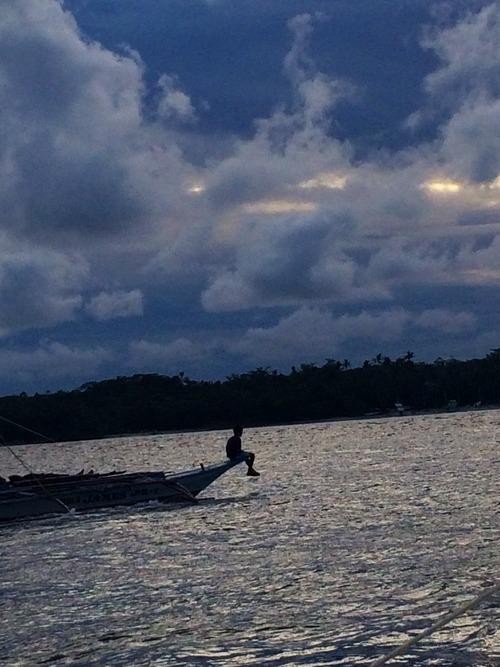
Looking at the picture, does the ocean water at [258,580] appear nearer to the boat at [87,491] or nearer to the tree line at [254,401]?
the boat at [87,491]

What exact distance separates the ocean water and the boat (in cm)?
58

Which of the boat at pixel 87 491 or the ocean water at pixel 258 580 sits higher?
the boat at pixel 87 491

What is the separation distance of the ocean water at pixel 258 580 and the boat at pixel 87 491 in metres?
0.58

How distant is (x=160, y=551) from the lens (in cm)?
3012

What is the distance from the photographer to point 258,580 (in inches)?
955

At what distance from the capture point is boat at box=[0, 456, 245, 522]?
126 feet

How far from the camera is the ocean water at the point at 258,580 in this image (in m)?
17.9

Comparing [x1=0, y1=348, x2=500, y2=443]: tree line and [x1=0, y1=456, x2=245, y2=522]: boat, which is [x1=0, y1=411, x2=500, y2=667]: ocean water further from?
[x1=0, y1=348, x2=500, y2=443]: tree line

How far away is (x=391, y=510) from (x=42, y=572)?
1488 centimetres

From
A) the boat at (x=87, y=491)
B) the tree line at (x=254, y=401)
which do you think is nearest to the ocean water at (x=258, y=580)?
the boat at (x=87, y=491)

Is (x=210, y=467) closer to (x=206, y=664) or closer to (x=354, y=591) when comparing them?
(x=354, y=591)

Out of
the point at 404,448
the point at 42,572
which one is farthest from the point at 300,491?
the point at 404,448

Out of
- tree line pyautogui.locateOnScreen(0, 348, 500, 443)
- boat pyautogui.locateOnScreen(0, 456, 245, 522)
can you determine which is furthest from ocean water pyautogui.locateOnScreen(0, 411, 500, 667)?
tree line pyautogui.locateOnScreen(0, 348, 500, 443)

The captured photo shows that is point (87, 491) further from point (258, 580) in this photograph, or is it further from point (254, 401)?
point (254, 401)
